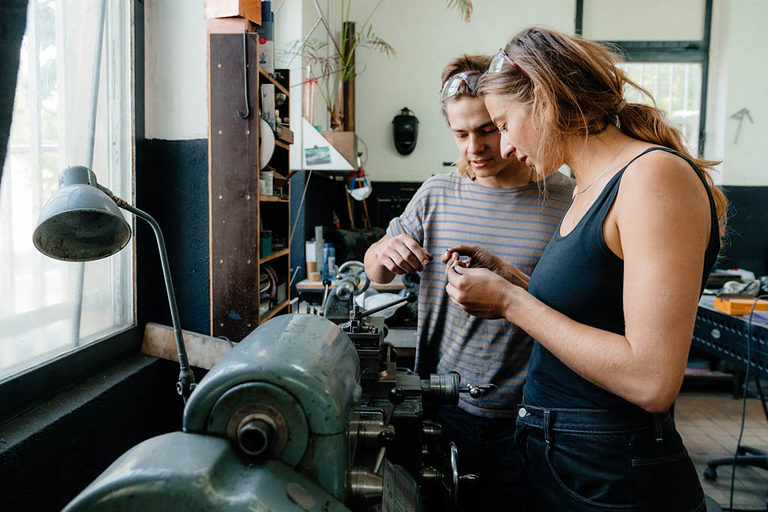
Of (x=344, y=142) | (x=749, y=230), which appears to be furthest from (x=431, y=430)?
(x=749, y=230)

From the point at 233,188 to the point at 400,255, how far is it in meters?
0.88

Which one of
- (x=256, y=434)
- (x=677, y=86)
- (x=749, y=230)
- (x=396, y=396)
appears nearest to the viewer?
(x=256, y=434)

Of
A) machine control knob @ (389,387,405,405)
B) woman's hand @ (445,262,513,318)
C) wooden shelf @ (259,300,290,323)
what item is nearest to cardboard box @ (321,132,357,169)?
wooden shelf @ (259,300,290,323)

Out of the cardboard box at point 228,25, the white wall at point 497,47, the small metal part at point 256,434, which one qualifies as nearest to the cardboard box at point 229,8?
the cardboard box at point 228,25

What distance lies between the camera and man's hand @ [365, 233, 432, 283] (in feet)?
4.76

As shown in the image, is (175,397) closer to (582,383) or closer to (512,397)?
(512,397)

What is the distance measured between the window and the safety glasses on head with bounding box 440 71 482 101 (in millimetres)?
1103

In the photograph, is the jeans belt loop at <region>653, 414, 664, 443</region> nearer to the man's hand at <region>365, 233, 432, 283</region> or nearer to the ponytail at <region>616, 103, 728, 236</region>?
the ponytail at <region>616, 103, 728, 236</region>

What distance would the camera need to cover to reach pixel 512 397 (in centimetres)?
139

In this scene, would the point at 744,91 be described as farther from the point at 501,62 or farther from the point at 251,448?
the point at 251,448

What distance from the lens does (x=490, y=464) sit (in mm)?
1368

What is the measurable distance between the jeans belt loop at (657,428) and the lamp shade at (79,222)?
102cm

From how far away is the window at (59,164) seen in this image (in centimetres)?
127

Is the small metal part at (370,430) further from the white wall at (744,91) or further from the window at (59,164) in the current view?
the white wall at (744,91)
